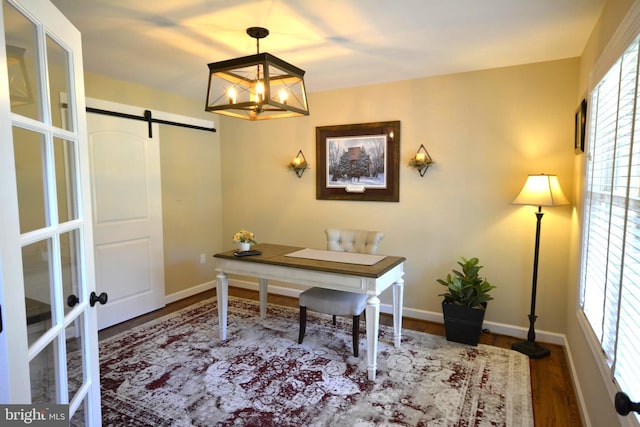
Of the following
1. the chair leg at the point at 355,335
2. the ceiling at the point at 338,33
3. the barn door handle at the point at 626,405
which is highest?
the ceiling at the point at 338,33

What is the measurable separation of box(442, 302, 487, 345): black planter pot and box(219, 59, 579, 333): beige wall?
46 cm

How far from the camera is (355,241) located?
3232 millimetres

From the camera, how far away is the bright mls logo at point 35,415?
1013 millimetres

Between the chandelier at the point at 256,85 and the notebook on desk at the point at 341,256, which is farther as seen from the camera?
the notebook on desk at the point at 341,256

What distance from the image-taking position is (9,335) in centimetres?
99

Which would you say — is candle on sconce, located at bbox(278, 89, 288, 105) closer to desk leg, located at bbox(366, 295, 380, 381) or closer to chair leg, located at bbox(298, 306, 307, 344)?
desk leg, located at bbox(366, 295, 380, 381)

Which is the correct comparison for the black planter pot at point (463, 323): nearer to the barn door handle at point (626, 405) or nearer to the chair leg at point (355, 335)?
the chair leg at point (355, 335)

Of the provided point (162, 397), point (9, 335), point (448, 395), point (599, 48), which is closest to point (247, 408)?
point (162, 397)

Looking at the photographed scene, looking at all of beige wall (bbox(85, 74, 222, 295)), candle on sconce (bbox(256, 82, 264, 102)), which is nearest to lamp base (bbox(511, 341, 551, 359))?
candle on sconce (bbox(256, 82, 264, 102))

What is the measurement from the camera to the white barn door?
337 centimetres

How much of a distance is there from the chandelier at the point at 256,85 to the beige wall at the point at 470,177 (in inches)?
62.9

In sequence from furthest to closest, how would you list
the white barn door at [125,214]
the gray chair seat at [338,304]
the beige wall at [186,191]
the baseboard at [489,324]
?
the beige wall at [186,191]
the white barn door at [125,214]
the baseboard at [489,324]
the gray chair seat at [338,304]

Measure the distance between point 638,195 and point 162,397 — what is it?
105 inches

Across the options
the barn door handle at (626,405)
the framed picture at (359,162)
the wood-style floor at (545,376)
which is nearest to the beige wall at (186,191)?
the wood-style floor at (545,376)
